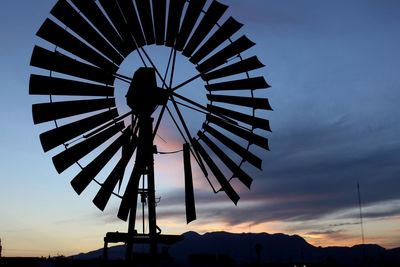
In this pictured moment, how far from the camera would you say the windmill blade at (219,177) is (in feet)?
37.8

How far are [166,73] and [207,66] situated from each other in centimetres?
127

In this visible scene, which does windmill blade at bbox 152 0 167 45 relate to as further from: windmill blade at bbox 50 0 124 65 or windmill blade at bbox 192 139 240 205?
windmill blade at bbox 192 139 240 205

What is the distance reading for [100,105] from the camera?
420 inches

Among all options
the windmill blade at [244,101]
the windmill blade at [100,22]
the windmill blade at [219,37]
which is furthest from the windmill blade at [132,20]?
the windmill blade at [244,101]

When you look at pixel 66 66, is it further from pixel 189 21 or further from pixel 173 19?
pixel 189 21

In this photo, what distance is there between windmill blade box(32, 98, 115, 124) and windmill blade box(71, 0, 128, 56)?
3.78ft

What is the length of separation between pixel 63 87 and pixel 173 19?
8.93ft

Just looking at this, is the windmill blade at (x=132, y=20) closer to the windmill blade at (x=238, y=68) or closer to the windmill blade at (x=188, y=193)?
the windmill blade at (x=238, y=68)

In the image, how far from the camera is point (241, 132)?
39.3 ft

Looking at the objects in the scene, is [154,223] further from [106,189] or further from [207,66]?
[207,66]

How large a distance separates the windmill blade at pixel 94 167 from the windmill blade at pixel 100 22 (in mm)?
1881

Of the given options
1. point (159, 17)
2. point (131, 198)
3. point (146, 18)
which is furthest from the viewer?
point (159, 17)

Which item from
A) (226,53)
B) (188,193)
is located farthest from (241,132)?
(188,193)

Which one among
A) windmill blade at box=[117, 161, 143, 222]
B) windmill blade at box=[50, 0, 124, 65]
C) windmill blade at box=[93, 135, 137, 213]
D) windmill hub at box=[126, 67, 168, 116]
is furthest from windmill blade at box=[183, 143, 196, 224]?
windmill blade at box=[50, 0, 124, 65]
